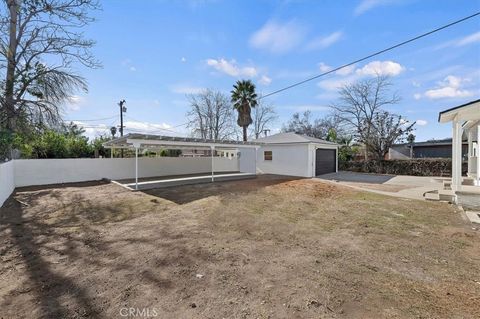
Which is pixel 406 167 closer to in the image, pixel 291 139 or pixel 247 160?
pixel 291 139

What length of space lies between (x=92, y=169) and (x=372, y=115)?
72.9 ft

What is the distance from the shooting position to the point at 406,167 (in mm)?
18406

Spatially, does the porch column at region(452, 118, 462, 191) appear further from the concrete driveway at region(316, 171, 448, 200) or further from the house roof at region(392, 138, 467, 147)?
the house roof at region(392, 138, 467, 147)

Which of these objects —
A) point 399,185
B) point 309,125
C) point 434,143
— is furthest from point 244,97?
point 434,143

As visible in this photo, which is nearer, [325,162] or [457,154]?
[457,154]

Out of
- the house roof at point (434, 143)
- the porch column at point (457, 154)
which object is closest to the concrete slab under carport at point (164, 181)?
the porch column at point (457, 154)

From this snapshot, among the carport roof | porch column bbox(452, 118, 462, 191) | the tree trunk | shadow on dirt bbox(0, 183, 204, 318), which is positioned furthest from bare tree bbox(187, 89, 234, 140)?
Result: porch column bbox(452, 118, 462, 191)

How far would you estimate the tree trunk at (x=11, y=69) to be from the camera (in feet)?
34.8

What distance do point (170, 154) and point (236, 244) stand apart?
71.1 feet

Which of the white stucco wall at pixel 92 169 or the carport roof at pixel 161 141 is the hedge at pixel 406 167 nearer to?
the carport roof at pixel 161 141

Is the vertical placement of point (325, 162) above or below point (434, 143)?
below

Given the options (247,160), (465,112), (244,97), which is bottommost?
(247,160)

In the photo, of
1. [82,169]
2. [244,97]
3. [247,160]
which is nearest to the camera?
[82,169]

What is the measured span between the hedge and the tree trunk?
857 inches
